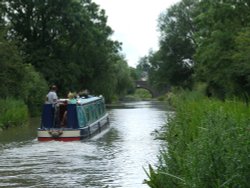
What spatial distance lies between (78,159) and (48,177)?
3.21 meters

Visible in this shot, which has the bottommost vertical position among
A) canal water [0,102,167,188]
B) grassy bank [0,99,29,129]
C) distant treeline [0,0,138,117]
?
canal water [0,102,167,188]

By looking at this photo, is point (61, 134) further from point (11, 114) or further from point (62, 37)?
point (62, 37)

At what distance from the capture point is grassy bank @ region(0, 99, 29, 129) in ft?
93.0

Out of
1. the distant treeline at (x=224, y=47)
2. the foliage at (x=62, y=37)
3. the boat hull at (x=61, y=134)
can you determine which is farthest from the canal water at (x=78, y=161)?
the foliage at (x=62, y=37)

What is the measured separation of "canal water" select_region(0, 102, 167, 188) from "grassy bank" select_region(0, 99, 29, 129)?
175 inches

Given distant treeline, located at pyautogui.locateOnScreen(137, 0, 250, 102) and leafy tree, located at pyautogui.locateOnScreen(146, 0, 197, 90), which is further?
leafy tree, located at pyautogui.locateOnScreen(146, 0, 197, 90)

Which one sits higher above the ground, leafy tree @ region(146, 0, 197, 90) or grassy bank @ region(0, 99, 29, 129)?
leafy tree @ region(146, 0, 197, 90)

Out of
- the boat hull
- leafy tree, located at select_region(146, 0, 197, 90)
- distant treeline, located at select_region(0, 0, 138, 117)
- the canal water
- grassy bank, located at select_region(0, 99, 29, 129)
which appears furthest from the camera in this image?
leafy tree, located at select_region(146, 0, 197, 90)

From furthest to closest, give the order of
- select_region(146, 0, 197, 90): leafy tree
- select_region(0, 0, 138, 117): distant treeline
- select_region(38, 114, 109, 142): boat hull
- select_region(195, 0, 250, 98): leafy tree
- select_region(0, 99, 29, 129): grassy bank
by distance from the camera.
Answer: select_region(146, 0, 197, 90): leafy tree → select_region(0, 0, 138, 117): distant treeline → select_region(195, 0, 250, 98): leafy tree → select_region(0, 99, 29, 129): grassy bank → select_region(38, 114, 109, 142): boat hull

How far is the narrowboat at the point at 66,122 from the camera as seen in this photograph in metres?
20.9

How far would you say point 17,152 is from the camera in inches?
703

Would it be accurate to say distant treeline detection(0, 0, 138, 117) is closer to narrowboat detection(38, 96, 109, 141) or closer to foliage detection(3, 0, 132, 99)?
foliage detection(3, 0, 132, 99)

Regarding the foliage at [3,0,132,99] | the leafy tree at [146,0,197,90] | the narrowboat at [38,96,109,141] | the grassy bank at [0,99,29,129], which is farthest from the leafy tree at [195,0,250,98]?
the leafy tree at [146,0,197,90]

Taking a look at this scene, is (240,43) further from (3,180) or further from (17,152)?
(3,180)
